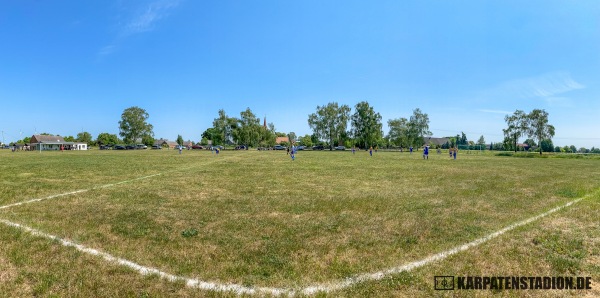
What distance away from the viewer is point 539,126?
7712 cm

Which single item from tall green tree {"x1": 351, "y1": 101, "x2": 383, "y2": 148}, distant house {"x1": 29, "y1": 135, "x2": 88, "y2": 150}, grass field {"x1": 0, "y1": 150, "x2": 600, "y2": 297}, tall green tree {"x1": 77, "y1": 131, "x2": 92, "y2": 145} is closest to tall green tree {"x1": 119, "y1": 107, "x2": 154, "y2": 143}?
distant house {"x1": 29, "y1": 135, "x2": 88, "y2": 150}

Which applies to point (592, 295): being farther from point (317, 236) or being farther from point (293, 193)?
point (293, 193)

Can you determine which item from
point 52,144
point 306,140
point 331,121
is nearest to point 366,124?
point 331,121

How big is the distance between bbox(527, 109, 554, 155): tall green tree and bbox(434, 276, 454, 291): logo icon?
3689 inches

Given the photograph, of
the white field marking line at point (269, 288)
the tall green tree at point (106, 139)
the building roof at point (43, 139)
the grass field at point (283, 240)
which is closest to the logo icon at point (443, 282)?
the grass field at point (283, 240)

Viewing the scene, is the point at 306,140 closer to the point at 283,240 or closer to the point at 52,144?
the point at 52,144

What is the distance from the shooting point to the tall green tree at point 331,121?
101 metres

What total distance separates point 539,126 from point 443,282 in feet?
311

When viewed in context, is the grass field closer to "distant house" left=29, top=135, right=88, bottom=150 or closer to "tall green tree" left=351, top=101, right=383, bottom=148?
"tall green tree" left=351, top=101, right=383, bottom=148

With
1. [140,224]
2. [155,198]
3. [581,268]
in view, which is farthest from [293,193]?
[581,268]

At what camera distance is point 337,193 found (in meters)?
12.3

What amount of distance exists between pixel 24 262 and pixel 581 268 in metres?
9.49

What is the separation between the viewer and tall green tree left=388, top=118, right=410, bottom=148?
102 meters

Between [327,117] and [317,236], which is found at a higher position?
[327,117]
